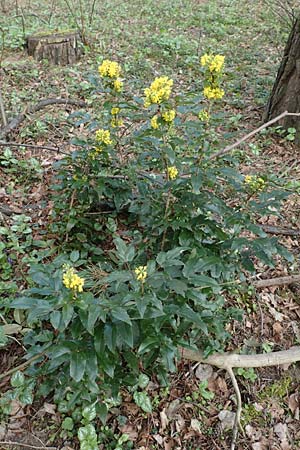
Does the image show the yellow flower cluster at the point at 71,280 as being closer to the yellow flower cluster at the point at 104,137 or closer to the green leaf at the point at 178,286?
the green leaf at the point at 178,286

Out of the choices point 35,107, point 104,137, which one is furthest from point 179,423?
point 35,107

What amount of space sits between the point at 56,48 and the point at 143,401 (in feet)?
14.5

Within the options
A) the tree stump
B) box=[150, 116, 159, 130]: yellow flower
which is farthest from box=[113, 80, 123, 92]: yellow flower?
the tree stump

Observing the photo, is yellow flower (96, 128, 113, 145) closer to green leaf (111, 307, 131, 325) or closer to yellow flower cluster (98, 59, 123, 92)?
yellow flower cluster (98, 59, 123, 92)

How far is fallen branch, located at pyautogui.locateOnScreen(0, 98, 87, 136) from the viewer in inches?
140

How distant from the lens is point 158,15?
702cm

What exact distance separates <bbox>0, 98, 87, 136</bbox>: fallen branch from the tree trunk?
1.86 metres

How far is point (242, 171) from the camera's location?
11.3 feet

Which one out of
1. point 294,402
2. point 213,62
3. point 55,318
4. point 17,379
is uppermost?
point 213,62

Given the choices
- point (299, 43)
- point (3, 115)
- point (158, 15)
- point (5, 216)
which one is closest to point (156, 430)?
point (5, 216)

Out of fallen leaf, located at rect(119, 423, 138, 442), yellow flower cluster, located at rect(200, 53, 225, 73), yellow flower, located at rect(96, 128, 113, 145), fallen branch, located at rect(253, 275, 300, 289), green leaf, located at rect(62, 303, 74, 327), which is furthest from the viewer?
fallen branch, located at rect(253, 275, 300, 289)

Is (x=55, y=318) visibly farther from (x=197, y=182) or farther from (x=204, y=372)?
(x=204, y=372)

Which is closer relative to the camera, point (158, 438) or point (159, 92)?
point (159, 92)

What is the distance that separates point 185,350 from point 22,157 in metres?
2.13
